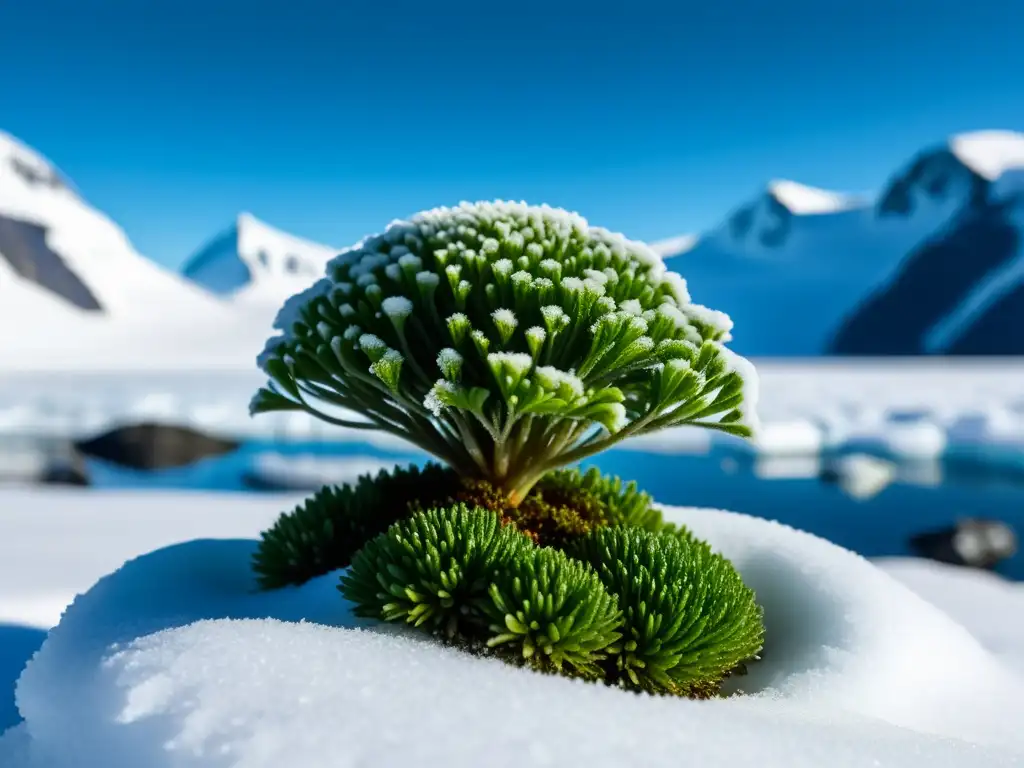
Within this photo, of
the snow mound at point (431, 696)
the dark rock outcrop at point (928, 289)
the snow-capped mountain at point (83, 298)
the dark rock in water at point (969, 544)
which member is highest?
the dark rock outcrop at point (928, 289)

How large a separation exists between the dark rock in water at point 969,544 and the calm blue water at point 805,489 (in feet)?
0.82

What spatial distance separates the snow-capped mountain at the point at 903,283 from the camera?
481 feet

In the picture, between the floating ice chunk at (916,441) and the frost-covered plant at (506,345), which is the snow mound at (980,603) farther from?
the floating ice chunk at (916,441)

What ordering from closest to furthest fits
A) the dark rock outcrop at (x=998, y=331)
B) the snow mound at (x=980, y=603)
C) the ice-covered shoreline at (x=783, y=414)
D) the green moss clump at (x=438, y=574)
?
the green moss clump at (x=438, y=574) < the snow mound at (x=980, y=603) < the ice-covered shoreline at (x=783, y=414) < the dark rock outcrop at (x=998, y=331)

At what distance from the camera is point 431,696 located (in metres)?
2.74

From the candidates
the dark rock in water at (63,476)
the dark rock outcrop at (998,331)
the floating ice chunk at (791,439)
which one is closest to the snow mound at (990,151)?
the dark rock outcrop at (998,331)

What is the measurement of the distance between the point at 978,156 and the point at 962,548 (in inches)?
8080

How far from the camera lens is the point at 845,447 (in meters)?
26.1

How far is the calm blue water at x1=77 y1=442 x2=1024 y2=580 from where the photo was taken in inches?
598

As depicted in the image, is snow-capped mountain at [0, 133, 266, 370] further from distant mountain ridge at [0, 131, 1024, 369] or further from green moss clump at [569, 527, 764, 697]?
green moss clump at [569, 527, 764, 697]

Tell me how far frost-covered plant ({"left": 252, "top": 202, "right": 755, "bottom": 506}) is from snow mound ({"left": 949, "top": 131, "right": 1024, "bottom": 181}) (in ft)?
669

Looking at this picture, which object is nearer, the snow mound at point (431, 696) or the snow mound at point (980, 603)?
the snow mound at point (431, 696)

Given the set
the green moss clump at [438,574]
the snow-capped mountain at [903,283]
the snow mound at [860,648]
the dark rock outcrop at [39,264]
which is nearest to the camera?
the green moss clump at [438,574]

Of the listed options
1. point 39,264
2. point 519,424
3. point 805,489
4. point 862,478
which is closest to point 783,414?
point 862,478
